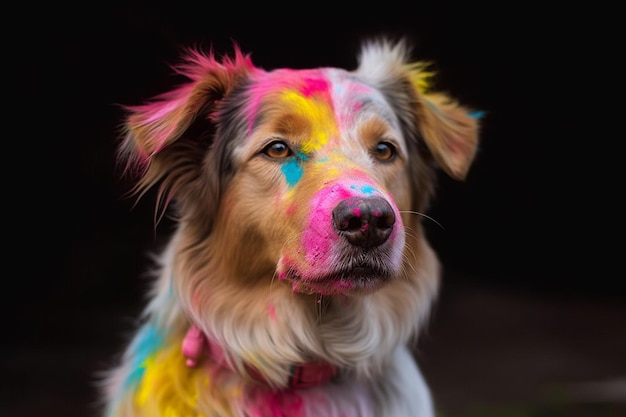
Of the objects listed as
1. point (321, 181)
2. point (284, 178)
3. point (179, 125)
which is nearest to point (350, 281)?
point (321, 181)

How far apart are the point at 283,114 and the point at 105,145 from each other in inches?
201

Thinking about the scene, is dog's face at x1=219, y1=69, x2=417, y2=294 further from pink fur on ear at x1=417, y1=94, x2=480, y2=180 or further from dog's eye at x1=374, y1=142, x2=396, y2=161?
pink fur on ear at x1=417, y1=94, x2=480, y2=180

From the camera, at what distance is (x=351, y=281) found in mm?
2438

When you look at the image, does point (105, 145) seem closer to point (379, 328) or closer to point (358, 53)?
point (358, 53)

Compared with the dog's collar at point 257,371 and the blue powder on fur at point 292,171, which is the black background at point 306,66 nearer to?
the blue powder on fur at point 292,171

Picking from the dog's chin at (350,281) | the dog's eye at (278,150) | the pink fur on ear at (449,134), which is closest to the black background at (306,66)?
the pink fur on ear at (449,134)

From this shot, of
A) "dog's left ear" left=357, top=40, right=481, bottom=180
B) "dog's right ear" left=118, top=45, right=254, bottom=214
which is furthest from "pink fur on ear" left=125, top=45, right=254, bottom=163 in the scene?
"dog's left ear" left=357, top=40, right=481, bottom=180

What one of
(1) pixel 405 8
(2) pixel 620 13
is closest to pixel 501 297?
(2) pixel 620 13

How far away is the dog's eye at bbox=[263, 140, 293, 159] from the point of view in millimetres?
2719

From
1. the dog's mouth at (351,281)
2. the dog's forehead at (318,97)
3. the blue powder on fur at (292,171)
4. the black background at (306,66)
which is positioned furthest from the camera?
the black background at (306,66)

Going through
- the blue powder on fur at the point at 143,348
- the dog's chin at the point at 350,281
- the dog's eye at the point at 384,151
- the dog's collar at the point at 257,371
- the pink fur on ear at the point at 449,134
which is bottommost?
the blue powder on fur at the point at 143,348

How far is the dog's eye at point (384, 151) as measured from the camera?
111 inches

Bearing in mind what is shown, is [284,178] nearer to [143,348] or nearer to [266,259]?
[266,259]

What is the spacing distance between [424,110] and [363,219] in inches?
37.0
